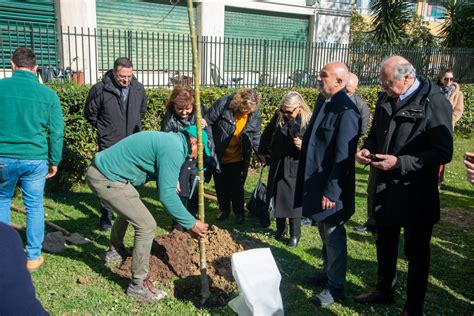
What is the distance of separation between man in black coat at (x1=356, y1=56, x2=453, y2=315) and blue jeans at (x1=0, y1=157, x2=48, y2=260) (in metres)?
3.08

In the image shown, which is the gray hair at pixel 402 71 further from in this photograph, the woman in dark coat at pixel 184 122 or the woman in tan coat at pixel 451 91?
the woman in tan coat at pixel 451 91

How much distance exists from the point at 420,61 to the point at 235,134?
41.7 ft

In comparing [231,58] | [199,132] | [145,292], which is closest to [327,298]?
[145,292]

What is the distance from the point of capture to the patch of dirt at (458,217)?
6.50 m

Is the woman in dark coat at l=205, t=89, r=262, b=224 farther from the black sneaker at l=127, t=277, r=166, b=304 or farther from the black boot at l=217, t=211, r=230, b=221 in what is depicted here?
the black sneaker at l=127, t=277, r=166, b=304

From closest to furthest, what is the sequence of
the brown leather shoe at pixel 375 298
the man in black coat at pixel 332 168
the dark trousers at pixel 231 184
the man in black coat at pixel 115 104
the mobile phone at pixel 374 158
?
the mobile phone at pixel 374 158
the man in black coat at pixel 332 168
the brown leather shoe at pixel 375 298
the man in black coat at pixel 115 104
the dark trousers at pixel 231 184

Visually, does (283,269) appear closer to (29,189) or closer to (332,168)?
(332,168)

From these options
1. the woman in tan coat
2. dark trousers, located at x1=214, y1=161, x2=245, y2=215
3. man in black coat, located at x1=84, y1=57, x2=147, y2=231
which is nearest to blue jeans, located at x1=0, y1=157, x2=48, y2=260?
man in black coat, located at x1=84, y1=57, x2=147, y2=231

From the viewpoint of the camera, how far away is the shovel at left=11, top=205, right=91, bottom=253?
16.0ft

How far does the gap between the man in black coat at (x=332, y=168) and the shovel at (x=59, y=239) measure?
9.14 feet

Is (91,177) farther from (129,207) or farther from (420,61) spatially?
(420,61)

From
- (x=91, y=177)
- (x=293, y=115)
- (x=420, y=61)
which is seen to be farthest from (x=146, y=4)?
(x=91, y=177)

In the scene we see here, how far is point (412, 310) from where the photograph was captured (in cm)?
365

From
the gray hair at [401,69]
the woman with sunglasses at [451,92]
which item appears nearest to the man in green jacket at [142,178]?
the gray hair at [401,69]
